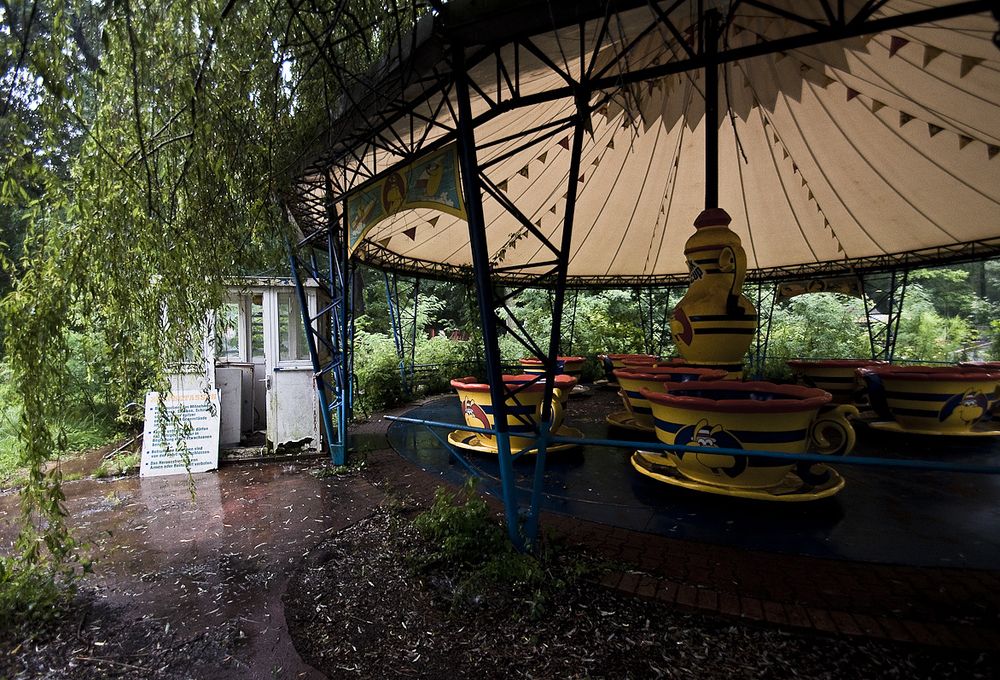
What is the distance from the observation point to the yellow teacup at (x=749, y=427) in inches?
127

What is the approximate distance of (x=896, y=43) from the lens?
3.99m

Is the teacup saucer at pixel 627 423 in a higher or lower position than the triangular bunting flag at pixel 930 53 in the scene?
lower

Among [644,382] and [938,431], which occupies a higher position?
[644,382]

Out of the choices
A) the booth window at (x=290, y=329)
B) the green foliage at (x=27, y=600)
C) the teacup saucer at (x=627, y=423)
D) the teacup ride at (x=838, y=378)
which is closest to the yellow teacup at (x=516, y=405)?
the teacup saucer at (x=627, y=423)

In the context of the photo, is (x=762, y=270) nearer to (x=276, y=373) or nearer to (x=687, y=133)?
(x=687, y=133)

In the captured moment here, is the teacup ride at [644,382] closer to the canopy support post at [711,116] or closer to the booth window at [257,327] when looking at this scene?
the canopy support post at [711,116]

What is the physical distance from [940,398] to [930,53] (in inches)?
139

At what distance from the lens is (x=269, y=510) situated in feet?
13.9

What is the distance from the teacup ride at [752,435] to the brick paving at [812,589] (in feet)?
2.30

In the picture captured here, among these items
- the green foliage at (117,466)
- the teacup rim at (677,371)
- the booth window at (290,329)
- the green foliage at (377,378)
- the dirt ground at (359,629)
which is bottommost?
the dirt ground at (359,629)

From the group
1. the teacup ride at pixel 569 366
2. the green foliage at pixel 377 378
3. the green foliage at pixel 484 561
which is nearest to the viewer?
the green foliage at pixel 484 561

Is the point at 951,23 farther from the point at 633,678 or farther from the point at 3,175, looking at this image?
the point at 3,175

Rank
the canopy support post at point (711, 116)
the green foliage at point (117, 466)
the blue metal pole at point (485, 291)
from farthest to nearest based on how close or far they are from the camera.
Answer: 1. the green foliage at point (117, 466)
2. the canopy support post at point (711, 116)
3. the blue metal pole at point (485, 291)

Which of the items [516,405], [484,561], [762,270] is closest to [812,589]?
[484,561]
